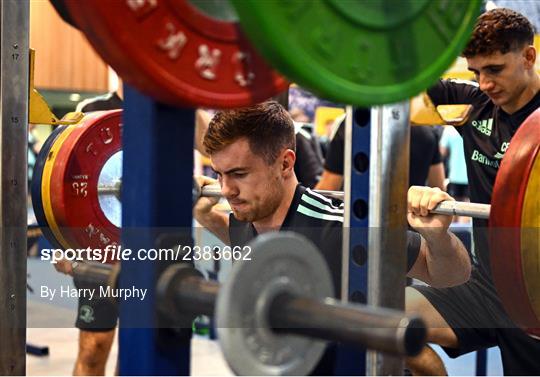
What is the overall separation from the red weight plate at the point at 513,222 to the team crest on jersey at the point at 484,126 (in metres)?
1.15

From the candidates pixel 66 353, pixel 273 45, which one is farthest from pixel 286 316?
pixel 66 353

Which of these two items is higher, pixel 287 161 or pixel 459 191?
pixel 287 161

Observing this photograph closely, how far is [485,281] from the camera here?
2623 mm

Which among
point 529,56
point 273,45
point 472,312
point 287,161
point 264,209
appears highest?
point 529,56

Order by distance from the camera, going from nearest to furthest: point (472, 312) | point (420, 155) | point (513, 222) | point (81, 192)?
point (513, 222) < point (81, 192) < point (472, 312) < point (420, 155)

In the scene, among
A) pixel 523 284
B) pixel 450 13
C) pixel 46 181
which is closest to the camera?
pixel 450 13

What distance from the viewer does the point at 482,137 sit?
2.69 metres

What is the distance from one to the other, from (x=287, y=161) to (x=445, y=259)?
47 cm

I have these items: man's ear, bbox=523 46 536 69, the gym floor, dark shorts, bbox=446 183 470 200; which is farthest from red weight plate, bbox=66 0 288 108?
dark shorts, bbox=446 183 470 200

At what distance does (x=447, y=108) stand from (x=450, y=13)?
176cm

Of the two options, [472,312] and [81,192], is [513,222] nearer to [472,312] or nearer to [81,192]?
[81,192]

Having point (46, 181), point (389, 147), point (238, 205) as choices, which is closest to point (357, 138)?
point (389, 147)

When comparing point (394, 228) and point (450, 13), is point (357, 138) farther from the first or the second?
point (450, 13)

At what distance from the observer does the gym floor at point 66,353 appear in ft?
13.8
